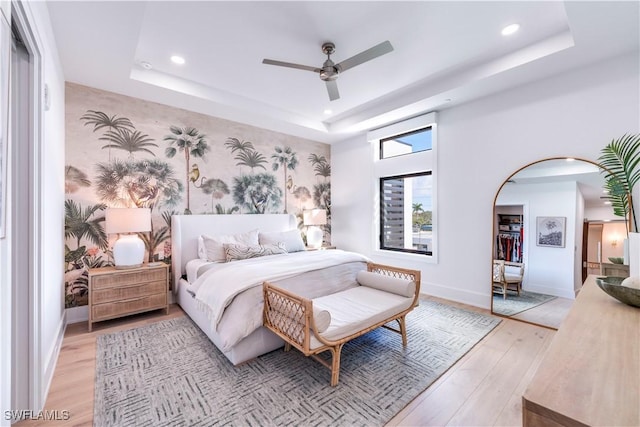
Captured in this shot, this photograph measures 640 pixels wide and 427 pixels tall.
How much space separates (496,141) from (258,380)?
375cm

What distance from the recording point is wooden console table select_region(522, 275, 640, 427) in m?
0.59

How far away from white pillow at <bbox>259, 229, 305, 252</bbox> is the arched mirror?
2690 mm

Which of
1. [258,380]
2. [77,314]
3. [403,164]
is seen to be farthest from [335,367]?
[403,164]

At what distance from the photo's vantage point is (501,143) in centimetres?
340

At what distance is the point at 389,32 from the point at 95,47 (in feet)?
8.73

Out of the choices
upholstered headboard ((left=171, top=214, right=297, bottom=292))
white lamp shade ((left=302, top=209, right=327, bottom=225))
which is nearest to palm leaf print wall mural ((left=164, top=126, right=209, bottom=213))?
upholstered headboard ((left=171, top=214, right=297, bottom=292))

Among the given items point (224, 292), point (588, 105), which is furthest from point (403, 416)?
point (588, 105)

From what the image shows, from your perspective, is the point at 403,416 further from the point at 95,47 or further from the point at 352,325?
the point at 95,47

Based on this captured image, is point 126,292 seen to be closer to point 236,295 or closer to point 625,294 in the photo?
point 236,295

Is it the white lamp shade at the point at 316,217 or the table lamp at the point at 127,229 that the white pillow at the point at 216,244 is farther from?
the white lamp shade at the point at 316,217

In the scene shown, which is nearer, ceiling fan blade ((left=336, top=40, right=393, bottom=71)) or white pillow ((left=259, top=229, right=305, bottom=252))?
ceiling fan blade ((left=336, top=40, right=393, bottom=71))

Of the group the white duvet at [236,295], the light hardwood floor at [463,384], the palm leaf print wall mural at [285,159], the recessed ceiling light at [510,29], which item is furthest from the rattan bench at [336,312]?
the palm leaf print wall mural at [285,159]

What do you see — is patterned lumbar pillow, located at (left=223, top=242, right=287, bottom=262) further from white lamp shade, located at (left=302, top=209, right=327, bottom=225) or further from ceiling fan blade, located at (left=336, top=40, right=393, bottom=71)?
ceiling fan blade, located at (left=336, top=40, right=393, bottom=71)

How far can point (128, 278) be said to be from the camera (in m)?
3.04
